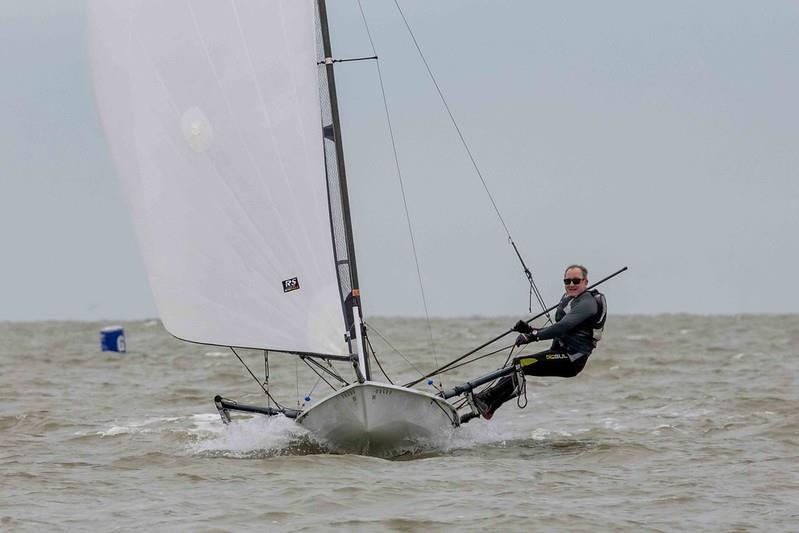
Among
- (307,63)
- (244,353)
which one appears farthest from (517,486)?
(244,353)

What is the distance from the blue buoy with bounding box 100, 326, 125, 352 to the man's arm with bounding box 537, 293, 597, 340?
19.5m

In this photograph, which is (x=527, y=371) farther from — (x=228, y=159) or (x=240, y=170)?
(x=228, y=159)

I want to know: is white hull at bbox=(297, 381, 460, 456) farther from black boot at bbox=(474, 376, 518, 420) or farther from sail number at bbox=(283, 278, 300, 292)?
sail number at bbox=(283, 278, 300, 292)

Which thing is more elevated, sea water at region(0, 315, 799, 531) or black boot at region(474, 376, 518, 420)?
black boot at region(474, 376, 518, 420)

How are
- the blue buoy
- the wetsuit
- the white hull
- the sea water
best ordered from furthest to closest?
1. the blue buoy
2. the wetsuit
3. the white hull
4. the sea water

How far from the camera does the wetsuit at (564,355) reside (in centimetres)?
1151

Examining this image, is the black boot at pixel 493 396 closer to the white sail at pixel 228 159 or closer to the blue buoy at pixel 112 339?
the white sail at pixel 228 159

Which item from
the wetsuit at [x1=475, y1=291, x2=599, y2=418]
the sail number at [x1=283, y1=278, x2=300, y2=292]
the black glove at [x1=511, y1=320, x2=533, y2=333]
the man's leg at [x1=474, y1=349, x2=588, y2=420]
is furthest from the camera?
the man's leg at [x1=474, y1=349, x2=588, y2=420]

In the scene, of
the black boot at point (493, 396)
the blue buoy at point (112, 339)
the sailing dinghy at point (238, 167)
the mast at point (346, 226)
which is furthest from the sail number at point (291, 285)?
the blue buoy at point (112, 339)

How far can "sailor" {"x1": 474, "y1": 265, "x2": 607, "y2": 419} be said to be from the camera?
11.5 meters

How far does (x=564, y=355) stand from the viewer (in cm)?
Answer: 1167

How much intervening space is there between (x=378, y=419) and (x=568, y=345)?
1949mm

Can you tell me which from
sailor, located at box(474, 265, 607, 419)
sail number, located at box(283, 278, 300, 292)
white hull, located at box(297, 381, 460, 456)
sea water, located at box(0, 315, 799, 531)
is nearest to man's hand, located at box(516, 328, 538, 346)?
sailor, located at box(474, 265, 607, 419)

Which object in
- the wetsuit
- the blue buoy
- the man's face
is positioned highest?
the blue buoy
